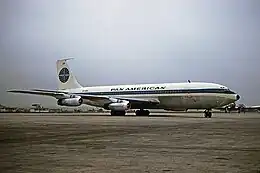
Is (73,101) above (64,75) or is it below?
below

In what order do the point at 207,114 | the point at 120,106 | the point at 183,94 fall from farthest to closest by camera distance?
the point at 120,106 < the point at 183,94 < the point at 207,114

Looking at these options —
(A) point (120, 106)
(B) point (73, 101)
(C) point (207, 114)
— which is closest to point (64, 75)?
(B) point (73, 101)

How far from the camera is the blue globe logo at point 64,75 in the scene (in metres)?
36.2

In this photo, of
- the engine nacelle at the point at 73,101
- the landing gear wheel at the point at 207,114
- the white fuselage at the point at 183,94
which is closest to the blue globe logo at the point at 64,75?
the engine nacelle at the point at 73,101

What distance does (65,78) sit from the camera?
119 feet

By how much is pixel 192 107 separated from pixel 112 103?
5747 millimetres

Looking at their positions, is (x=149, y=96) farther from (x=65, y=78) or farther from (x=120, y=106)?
(x=65, y=78)

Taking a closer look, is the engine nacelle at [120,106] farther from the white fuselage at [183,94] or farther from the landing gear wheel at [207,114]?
the landing gear wheel at [207,114]

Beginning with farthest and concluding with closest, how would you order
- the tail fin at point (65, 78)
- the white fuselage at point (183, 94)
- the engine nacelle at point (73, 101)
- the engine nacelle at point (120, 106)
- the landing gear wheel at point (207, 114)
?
the tail fin at point (65, 78) < the engine nacelle at point (73, 101) < the engine nacelle at point (120, 106) < the landing gear wheel at point (207, 114) < the white fuselage at point (183, 94)

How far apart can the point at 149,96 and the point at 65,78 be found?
30.6ft

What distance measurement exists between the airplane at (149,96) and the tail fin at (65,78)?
468 millimetres

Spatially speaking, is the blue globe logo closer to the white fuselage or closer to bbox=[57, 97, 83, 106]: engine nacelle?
bbox=[57, 97, 83, 106]: engine nacelle

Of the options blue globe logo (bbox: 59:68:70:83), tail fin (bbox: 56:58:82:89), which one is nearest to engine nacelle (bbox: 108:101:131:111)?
tail fin (bbox: 56:58:82:89)

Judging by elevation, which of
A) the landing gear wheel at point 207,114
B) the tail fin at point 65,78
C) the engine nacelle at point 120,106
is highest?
the tail fin at point 65,78
